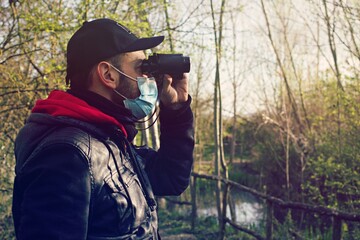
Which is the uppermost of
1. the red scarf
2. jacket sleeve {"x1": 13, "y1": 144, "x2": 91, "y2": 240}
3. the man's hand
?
the man's hand

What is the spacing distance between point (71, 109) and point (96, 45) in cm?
32

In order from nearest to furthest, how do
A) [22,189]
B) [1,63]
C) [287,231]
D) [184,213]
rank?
[22,189], [1,63], [287,231], [184,213]

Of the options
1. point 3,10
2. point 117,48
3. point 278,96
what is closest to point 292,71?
point 278,96

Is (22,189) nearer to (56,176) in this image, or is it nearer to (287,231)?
(56,176)

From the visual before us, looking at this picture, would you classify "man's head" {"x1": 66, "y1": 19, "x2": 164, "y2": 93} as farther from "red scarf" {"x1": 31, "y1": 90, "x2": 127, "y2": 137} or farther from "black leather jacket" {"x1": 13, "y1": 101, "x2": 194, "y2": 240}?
"black leather jacket" {"x1": 13, "y1": 101, "x2": 194, "y2": 240}

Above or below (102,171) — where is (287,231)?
below

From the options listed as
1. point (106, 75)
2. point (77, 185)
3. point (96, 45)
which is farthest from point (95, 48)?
point (77, 185)

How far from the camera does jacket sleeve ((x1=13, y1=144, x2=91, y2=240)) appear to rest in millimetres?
1407

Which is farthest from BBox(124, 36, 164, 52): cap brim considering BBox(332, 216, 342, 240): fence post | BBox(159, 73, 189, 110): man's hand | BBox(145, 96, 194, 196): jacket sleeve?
BBox(332, 216, 342, 240): fence post

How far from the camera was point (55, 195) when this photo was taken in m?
1.42

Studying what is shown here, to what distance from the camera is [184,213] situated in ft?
34.6

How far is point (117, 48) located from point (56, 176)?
A: 0.66 metres

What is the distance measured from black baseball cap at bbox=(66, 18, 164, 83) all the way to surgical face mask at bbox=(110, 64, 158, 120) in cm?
16

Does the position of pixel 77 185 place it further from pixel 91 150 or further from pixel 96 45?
pixel 96 45
